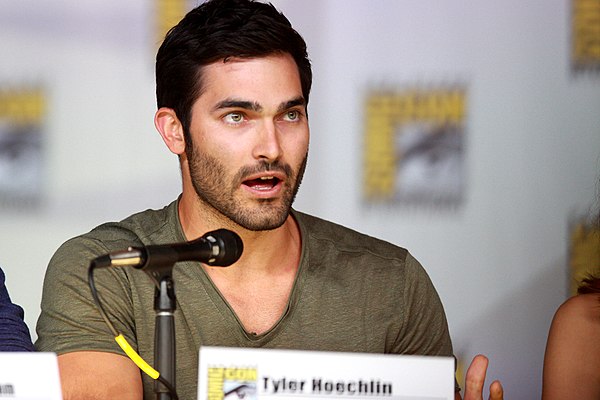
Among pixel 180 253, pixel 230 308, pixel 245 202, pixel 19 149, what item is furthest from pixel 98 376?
pixel 19 149

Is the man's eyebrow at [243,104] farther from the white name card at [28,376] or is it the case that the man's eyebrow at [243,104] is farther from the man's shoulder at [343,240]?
the white name card at [28,376]

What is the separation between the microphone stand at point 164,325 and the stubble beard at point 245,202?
61 centimetres

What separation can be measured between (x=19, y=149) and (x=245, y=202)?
3.37 feet

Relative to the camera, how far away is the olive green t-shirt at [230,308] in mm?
2178

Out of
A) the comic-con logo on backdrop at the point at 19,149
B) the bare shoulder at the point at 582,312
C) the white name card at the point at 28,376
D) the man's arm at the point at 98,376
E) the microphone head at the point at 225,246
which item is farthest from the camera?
the comic-con logo on backdrop at the point at 19,149

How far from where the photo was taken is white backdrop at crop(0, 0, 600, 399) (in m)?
3.02

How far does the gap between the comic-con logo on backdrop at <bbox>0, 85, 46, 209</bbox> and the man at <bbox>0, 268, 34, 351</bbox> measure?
2.52 ft

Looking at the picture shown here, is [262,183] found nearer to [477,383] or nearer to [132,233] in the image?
[132,233]

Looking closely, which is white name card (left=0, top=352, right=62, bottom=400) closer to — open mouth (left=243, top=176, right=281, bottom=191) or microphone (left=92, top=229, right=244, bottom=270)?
microphone (left=92, top=229, right=244, bottom=270)

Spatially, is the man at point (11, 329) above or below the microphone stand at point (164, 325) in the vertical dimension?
below

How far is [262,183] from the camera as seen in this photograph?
2.22 meters

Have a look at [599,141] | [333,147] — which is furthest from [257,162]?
[599,141]

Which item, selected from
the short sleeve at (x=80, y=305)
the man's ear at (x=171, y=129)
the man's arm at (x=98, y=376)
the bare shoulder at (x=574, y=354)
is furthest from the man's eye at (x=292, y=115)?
the bare shoulder at (x=574, y=354)

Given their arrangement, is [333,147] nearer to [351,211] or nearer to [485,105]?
[351,211]
